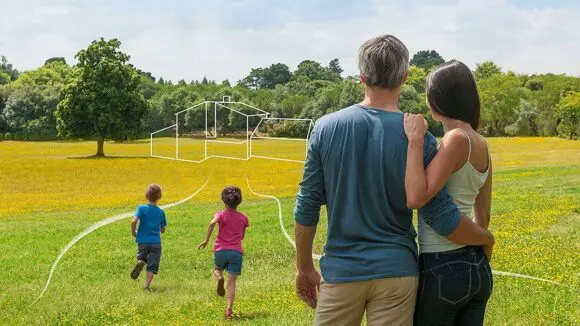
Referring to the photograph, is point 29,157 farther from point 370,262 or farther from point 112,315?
point 370,262

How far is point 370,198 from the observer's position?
3.43 m

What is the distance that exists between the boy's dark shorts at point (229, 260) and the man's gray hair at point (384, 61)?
5.22m

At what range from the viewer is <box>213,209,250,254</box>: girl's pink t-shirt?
8375 mm

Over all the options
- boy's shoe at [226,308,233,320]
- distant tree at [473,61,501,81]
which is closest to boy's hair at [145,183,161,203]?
boy's shoe at [226,308,233,320]

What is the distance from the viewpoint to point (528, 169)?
129ft

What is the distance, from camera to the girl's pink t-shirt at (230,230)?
838 cm

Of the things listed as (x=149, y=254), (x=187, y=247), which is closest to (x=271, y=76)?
(x=187, y=247)

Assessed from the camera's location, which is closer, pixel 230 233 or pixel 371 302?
pixel 371 302

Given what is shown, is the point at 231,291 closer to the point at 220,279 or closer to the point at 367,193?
the point at 220,279

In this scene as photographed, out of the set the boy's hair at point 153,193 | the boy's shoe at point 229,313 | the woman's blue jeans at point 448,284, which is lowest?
the boy's shoe at point 229,313

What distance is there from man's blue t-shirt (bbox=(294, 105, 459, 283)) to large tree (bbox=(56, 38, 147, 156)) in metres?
30.8

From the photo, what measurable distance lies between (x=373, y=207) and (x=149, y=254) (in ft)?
22.6

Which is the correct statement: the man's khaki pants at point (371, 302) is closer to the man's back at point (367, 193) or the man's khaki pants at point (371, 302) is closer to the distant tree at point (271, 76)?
the man's back at point (367, 193)

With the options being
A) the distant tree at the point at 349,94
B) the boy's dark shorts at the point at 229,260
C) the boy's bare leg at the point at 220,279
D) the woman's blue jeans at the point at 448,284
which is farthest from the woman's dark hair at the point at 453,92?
the distant tree at the point at 349,94
